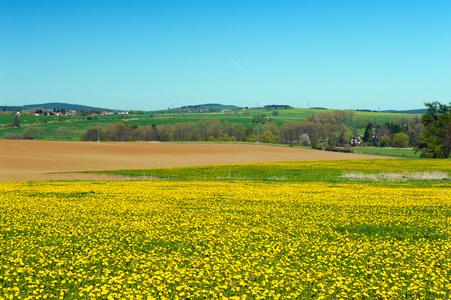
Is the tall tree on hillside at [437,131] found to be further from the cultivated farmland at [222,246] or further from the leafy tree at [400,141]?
the cultivated farmland at [222,246]

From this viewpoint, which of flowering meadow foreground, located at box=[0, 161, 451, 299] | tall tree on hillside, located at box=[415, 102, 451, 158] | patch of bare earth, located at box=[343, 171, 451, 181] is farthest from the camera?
tall tree on hillside, located at box=[415, 102, 451, 158]

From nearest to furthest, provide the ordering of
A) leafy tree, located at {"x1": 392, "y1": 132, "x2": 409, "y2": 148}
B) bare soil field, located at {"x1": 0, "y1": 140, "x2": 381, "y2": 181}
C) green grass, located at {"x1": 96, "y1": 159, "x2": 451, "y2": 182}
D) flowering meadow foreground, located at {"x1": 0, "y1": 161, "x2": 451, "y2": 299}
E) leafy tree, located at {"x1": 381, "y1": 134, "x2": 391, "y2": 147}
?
1. flowering meadow foreground, located at {"x1": 0, "y1": 161, "x2": 451, "y2": 299}
2. green grass, located at {"x1": 96, "y1": 159, "x2": 451, "y2": 182}
3. bare soil field, located at {"x1": 0, "y1": 140, "x2": 381, "y2": 181}
4. leafy tree, located at {"x1": 392, "y1": 132, "x2": 409, "y2": 148}
5. leafy tree, located at {"x1": 381, "y1": 134, "x2": 391, "y2": 147}

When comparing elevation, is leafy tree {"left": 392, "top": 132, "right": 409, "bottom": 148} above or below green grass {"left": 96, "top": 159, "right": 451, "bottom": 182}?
below

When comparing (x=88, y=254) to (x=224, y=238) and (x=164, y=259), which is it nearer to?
(x=164, y=259)

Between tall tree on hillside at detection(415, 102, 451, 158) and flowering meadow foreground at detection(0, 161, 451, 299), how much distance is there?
294ft

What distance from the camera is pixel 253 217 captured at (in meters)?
22.8

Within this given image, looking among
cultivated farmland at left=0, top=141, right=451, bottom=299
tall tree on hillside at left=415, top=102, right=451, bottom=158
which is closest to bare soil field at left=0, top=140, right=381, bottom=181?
cultivated farmland at left=0, top=141, right=451, bottom=299

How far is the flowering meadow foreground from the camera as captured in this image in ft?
37.5

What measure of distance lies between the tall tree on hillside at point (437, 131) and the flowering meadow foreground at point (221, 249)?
89.6 m

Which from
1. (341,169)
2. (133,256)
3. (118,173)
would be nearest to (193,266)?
(133,256)

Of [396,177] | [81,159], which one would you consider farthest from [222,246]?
[81,159]

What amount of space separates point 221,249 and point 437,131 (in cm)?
11047

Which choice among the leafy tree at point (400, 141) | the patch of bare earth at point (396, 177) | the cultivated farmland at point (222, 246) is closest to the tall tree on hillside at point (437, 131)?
the patch of bare earth at point (396, 177)

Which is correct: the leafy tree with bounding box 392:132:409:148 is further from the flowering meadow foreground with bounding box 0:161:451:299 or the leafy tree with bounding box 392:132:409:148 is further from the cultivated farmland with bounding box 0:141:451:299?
the flowering meadow foreground with bounding box 0:161:451:299
